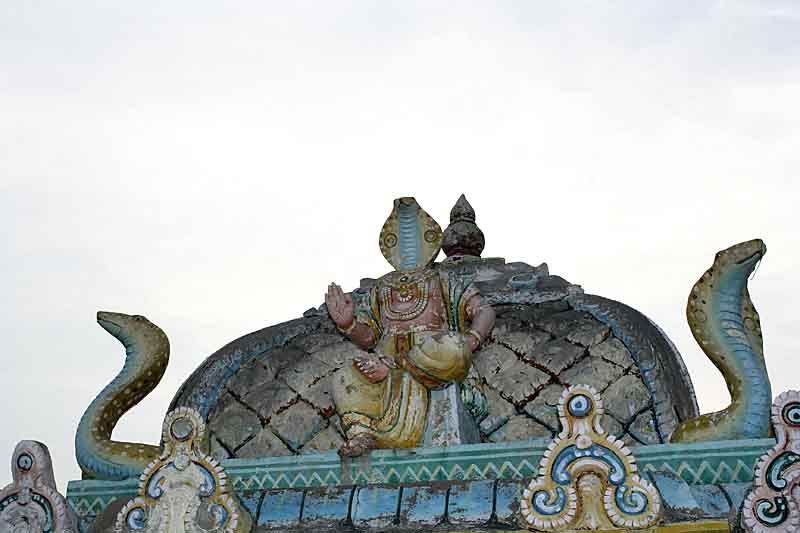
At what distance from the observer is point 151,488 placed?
721 centimetres

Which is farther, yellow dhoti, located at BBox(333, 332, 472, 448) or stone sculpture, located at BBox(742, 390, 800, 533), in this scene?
yellow dhoti, located at BBox(333, 332, 472, 448)

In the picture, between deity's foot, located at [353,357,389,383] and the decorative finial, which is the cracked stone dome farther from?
deity's foot, located at [353,357,389,383]

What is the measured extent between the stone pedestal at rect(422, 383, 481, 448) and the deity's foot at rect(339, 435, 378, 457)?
1.22ft

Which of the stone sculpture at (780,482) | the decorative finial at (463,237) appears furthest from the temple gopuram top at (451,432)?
the decorative finial at (463,237)

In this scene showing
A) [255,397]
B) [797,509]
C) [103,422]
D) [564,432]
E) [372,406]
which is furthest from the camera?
[255,397]

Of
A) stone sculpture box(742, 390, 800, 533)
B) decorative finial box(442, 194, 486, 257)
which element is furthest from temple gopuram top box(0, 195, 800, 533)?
decorative finial box(442, 194, 486, 257)

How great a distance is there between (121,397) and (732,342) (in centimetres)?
438

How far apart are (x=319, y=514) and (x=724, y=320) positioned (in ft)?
9.43

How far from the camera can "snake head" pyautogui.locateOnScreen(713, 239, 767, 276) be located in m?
7.89

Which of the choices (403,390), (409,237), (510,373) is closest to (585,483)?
(403,390)

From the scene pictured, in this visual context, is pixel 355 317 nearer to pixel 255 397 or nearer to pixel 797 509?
pixel 255 397

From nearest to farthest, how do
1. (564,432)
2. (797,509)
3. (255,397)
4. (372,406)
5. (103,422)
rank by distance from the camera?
(797,509) < (564,432) < (372,406) < (103,422) < (255,397)

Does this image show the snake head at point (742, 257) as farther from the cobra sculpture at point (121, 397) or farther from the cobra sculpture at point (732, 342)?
the cobra sculpture at point (121, 397)

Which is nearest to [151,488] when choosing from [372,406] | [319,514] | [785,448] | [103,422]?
[319,514]
